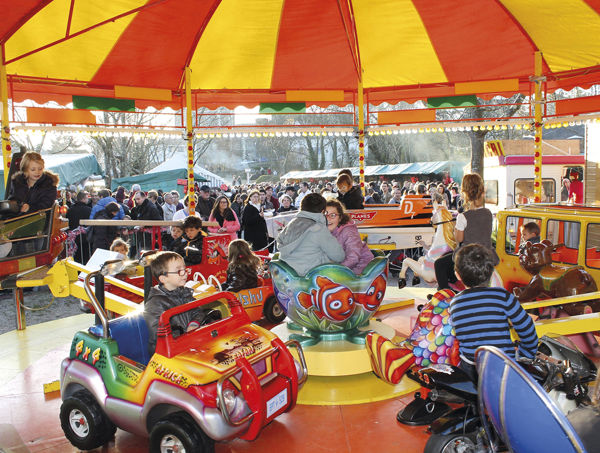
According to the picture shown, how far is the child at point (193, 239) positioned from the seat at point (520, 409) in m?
4.58

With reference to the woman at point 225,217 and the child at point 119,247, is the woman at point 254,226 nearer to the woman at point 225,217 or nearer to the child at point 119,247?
the woman at point 225,217

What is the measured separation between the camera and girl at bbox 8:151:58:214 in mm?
5246

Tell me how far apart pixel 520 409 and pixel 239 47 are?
8.67 meters

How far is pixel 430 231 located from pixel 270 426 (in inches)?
210

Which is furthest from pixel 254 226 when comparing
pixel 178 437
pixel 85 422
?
pixel 178 437

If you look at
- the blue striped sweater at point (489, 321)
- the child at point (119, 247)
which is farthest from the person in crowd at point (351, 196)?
the blue striped sweater at point (489, 321)

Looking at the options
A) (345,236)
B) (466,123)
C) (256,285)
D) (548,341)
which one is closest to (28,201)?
(256,285)

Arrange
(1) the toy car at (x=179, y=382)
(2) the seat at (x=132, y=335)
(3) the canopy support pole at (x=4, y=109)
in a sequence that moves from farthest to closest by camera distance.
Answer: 1. (3) the canopy support pole at (x=4, y=109)
2. (2) the seat at (x=132, y=335)
3. (1) the toy car at (x=179, y=382)

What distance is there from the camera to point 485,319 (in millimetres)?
2920

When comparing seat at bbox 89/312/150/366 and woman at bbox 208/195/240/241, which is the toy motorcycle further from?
woman at bbox 208/195/240/241

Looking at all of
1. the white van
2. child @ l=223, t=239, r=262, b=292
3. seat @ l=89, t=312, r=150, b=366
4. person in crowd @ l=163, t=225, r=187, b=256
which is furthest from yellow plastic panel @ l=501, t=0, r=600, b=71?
seat @ l=89, t=312, r=150, b=366

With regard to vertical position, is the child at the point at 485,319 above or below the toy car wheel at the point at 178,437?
above

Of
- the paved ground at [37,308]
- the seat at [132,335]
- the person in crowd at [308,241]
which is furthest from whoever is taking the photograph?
the paved ground at [37,308]

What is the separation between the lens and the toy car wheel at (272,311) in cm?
623
